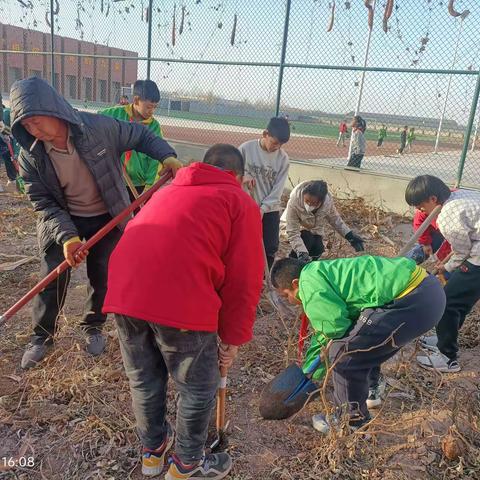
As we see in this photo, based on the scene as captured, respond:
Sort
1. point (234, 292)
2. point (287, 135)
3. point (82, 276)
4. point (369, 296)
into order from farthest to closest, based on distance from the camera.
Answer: point (82, 276)
point (287, 135)
point (369, 296)
point (234, 292)

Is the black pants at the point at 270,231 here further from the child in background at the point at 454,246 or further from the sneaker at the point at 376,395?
the sneaker at the point at 376,395

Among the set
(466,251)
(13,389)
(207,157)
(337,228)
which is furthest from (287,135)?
(13,389)

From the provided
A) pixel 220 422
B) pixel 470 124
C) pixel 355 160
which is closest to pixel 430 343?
pixel 220 422

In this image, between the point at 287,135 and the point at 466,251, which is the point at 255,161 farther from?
the point at 466,251

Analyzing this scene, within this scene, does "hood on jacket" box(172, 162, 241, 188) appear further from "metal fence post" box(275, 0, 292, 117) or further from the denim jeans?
"metal fence post" box(275, 0, 292, 117)

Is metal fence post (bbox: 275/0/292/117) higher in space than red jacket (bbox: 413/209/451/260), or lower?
higher

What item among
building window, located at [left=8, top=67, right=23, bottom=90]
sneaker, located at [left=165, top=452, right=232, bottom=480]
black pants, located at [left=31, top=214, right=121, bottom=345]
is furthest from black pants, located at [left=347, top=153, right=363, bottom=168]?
building window, located at [left=8, top=67, right=23, bottom=90]

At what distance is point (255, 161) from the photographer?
3.84 m

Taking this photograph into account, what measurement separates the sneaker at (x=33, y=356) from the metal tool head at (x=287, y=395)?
1435 mm

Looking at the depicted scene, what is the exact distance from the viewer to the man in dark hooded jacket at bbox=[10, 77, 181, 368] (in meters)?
2.32

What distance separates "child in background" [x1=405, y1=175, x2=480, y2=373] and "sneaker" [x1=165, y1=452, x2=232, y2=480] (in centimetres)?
137

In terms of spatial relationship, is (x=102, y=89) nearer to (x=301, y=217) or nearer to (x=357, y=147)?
(x=357, y=147)

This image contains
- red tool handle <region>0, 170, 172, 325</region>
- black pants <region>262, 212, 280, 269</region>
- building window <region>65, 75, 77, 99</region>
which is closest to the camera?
red tool handle <region>0, 170, 172, 325</region>

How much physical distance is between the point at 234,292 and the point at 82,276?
3.04 m
